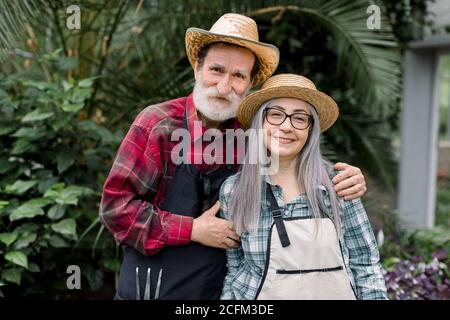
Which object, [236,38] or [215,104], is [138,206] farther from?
[236,38]

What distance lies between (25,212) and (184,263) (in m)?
1.12

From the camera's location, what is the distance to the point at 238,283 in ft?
6.42

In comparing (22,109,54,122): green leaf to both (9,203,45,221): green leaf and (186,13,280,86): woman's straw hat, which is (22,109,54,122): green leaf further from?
(186,13,280,86): woman's straw hat

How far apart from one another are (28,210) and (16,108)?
672 mm

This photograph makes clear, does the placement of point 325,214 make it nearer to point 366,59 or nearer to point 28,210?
point 28,210

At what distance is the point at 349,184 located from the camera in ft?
6.33

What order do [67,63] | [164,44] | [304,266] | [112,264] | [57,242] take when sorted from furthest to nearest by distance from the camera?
[164,44] < [67,63] < [112,264] < [57,242] < [304,266]

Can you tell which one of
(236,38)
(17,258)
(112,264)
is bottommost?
(112,264)

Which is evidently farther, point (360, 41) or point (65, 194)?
point (360, 41)

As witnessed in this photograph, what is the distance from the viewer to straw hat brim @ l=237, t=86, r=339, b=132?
6.25 feet

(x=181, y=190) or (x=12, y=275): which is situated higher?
(x=181, y=190)

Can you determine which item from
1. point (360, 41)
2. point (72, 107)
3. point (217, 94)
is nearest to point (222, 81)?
point (217, 94)

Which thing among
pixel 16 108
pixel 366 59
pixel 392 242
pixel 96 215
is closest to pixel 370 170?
pixel 392 242

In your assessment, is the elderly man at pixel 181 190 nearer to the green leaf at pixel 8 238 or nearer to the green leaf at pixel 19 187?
the green leaf at pixel 8 238
